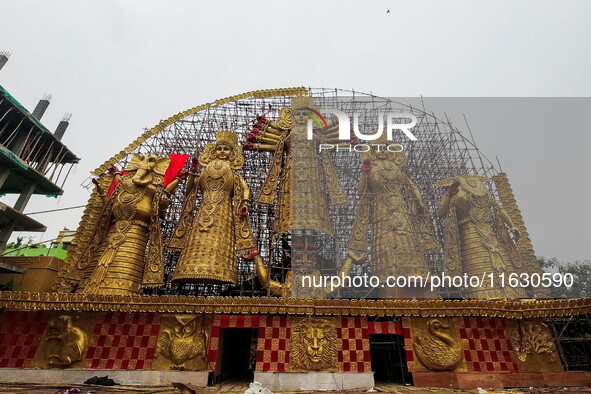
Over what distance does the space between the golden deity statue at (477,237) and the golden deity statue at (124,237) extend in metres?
9.26

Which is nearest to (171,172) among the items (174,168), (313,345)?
(174,168)

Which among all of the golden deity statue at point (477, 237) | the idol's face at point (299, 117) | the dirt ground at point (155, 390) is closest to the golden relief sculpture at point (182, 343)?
the dirt ground at point (155, 390)

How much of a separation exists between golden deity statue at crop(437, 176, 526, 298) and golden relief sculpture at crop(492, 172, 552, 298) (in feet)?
1.90

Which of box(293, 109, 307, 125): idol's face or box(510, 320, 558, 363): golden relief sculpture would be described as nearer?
box(510, 320, 558, 363): golden relief sculpture

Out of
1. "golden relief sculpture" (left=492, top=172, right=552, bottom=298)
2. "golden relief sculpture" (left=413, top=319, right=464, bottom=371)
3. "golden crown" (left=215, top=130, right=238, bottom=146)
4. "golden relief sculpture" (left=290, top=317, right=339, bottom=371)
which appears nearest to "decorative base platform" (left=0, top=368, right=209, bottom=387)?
"golden relief sculpture" (left=290, top=317, right=339, bottom=371)

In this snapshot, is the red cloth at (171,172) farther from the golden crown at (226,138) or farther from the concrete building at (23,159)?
the concrete building at (23,159)

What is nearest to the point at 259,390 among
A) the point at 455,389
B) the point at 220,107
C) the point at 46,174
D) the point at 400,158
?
the point at 455,389

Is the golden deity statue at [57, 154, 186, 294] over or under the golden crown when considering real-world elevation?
under

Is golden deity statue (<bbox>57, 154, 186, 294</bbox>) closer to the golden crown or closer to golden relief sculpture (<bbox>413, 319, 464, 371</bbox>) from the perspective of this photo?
the golden crown

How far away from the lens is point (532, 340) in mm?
6730

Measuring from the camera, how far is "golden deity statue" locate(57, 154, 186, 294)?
28.2 feet

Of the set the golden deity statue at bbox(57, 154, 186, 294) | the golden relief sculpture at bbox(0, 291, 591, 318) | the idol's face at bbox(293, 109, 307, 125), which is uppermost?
the idol's face at bbox(293, 109, 307, 125)

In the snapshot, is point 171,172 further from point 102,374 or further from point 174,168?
point 102,374

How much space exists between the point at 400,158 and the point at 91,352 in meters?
10.7
